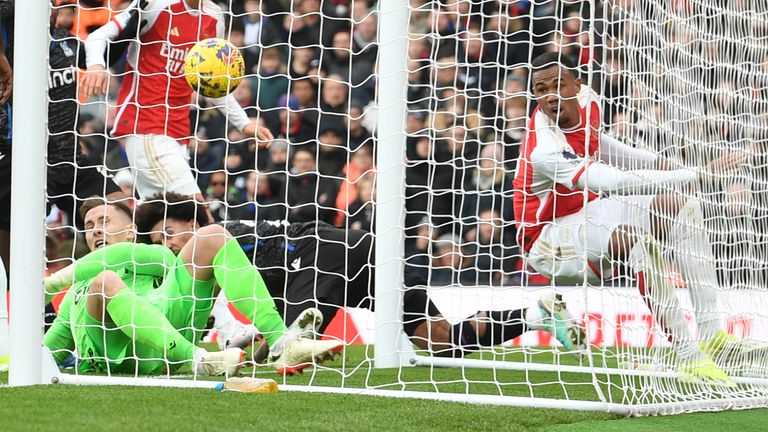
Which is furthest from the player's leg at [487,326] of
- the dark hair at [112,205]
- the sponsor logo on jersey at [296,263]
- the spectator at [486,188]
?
the spectator at [486,188]

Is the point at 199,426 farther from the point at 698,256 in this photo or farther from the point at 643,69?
the point at 698,256

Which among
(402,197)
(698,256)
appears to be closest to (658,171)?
(698,256)

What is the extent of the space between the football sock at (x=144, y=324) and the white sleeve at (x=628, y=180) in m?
1.67

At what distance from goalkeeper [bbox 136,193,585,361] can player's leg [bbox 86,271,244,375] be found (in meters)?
0.64

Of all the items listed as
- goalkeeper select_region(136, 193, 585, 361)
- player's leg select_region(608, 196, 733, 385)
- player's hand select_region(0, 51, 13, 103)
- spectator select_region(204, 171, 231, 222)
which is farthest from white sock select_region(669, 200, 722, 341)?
spectator select_region(204, 171, 231, 222)

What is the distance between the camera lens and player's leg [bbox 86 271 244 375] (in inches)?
168

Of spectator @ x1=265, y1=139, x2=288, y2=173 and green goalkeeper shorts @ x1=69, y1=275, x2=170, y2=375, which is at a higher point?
spectator @ x1=265, y1=139, x2=288, y2=173

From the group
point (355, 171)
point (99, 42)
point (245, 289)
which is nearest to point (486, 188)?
point (355, 171)

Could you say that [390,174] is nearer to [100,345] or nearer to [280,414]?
[100,345]

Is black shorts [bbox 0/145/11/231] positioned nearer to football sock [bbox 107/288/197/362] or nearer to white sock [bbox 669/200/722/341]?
football sock [bbox 107/288/197/362]

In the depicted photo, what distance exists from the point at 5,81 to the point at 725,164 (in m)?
3.80

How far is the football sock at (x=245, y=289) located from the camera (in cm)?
453

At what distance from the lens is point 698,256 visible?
466 cm

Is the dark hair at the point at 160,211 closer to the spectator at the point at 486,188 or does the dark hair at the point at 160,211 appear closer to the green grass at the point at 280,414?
the green grass at the point at 280,414
